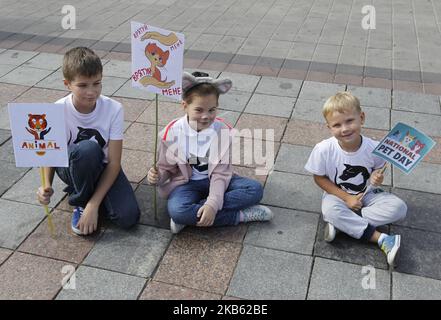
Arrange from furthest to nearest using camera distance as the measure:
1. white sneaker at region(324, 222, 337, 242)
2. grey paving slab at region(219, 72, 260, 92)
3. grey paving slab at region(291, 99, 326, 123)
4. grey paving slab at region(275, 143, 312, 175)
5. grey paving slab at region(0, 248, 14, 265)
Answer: grey paving slab at region(219, 72, 260, 92) < grey paving slab at region(291, 99, 326, 123) < grey paving slab at region(275, 143, 312, 175) < white sneaker at region(324, 222, 337, 242) < grey paving slab at region(0, 248, 14, 265)

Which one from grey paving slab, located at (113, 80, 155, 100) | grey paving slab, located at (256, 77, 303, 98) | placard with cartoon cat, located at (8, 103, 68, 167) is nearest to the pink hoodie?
placard with cartoon cat, located at (8, 103, 68, 167)

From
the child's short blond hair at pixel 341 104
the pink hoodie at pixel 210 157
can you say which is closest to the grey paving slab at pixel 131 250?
the pink hoodie at pixel 210 157

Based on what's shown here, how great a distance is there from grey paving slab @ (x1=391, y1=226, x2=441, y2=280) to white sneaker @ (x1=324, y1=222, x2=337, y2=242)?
395mm

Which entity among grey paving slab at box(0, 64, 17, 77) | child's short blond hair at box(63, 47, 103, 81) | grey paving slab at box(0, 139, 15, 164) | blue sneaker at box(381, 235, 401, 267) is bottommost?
grey paving slab at box(0, 64, 17, 77)

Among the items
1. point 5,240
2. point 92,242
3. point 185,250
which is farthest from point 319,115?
point 5,240

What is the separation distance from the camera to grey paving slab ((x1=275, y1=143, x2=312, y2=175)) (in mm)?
3732

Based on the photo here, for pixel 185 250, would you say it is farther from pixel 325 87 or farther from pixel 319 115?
pixel 325 87

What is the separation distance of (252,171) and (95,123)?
125 cm

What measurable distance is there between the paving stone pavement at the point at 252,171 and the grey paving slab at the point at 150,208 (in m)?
0.01

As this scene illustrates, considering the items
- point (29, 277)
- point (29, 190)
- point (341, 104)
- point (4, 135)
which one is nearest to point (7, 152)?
point (4, 135)

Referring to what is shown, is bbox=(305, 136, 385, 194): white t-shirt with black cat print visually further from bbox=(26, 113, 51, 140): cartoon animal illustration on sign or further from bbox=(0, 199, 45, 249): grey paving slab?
bbox=(0, 199, 45, 249): grey paving slab

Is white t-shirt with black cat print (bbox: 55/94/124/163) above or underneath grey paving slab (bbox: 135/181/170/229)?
above

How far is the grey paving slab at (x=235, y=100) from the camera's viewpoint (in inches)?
184

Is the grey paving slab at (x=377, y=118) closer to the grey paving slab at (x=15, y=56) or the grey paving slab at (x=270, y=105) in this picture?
the grey paving slab at (x=270, y=105)
